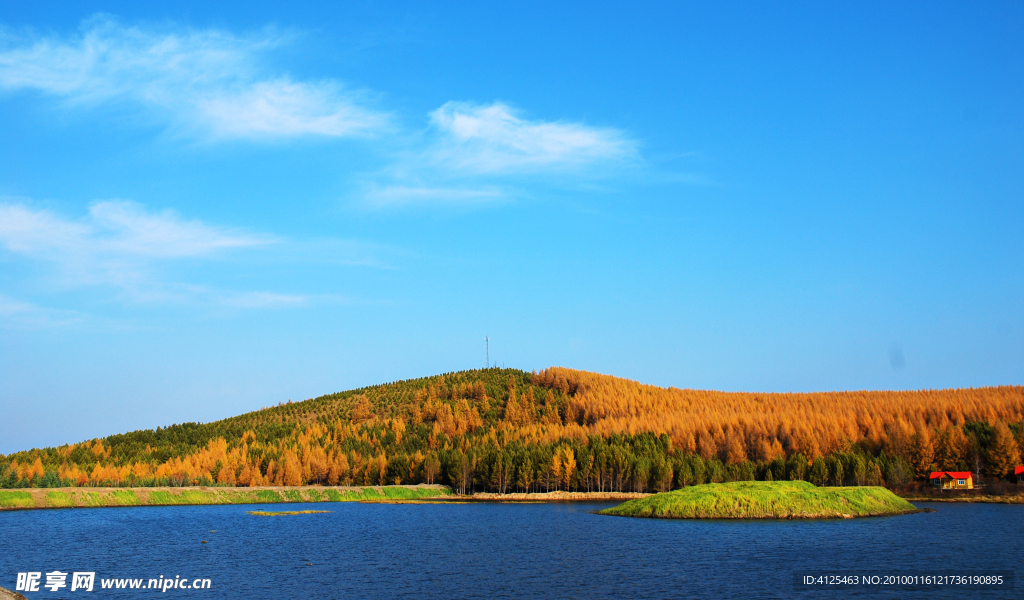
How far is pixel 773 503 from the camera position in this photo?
96.1 m

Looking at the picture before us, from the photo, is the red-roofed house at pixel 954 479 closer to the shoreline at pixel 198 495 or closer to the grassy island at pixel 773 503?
the grassy island at pixel 773 503

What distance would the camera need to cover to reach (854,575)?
169 feet

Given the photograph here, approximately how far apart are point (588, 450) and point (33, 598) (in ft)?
441

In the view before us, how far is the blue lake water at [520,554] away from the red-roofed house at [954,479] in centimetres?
3923

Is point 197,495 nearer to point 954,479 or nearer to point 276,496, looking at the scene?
point 276,496

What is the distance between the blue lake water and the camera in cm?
4888

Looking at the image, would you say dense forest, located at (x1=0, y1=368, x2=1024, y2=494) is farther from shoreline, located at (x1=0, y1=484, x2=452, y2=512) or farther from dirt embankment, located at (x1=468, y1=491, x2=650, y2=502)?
shoreline, located at (x1=0, y1=484, x2=452, y2=512)

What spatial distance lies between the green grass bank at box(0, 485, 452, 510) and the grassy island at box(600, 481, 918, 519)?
267ft

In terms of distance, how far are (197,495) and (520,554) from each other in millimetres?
118146

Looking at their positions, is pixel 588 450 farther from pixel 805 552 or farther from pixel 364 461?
pixel 805 552

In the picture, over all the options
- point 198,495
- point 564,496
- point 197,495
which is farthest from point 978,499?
point 197,495

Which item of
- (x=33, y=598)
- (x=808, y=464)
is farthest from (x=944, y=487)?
(x=33, y=598)

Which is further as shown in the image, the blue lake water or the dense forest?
the dense forest

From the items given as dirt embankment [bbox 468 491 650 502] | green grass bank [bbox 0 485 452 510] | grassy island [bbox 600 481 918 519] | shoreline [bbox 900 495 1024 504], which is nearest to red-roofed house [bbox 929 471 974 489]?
shoreline [bbox 900 495 1024 504]
